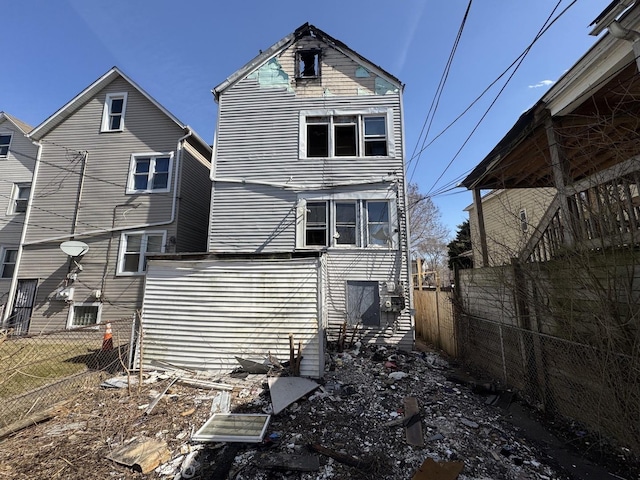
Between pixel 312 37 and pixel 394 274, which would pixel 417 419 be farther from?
pixel 312 37

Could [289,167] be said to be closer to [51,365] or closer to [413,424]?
[413,424]

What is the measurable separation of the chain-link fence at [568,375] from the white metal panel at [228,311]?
3.79m

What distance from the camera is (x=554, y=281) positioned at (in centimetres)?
450

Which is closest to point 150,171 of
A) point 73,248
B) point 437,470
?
point 73,248

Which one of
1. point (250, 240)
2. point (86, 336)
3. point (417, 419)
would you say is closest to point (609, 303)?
point (417, 419)

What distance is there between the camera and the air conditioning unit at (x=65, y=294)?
33.4 ft

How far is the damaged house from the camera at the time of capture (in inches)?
265

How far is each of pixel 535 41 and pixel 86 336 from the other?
14748 mm

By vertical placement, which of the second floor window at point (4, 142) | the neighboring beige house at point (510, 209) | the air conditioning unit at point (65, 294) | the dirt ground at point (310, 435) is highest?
the second floor window at point (4, 142)

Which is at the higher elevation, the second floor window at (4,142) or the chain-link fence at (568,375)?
the second floor window at (4,142)

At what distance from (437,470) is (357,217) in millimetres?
6833

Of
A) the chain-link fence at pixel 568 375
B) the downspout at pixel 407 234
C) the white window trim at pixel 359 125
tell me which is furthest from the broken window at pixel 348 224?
the chain-link fence at pixel 568 375

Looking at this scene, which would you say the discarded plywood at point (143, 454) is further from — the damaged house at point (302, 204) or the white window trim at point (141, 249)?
the white window trim at point (141, 249)

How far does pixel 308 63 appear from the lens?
34.6 ft
